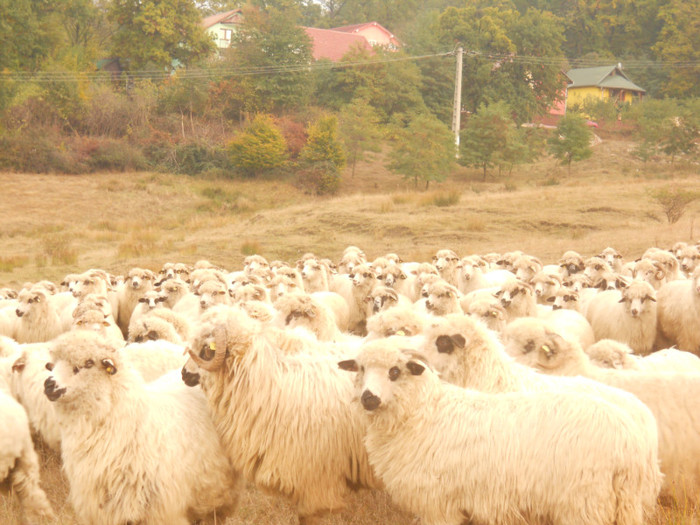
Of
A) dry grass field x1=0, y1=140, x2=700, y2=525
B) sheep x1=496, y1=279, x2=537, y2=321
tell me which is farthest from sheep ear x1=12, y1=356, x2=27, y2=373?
dry grass field x1=0, y1=140, x2=700, y2=525

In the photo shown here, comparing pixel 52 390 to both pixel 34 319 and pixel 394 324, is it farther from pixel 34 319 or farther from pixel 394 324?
pixel 34 319

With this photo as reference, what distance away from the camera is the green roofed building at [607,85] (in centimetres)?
7050

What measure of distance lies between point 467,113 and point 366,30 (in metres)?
24.0

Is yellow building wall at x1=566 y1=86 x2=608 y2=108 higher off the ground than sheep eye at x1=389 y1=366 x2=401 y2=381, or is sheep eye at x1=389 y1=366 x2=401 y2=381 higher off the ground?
sheep eye at x1=389 y1=366 x2=401 y2=381

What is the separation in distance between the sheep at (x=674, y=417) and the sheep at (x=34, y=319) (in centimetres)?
789

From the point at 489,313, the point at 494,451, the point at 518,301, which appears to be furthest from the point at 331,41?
the point at 494,451

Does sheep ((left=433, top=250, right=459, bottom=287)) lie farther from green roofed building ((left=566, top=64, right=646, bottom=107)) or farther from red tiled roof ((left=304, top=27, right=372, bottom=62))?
green roofed building ((left=566, top=64, right=646, bottom=107))

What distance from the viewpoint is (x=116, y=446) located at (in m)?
4.84

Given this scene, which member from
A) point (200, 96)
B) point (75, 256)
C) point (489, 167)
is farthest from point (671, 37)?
point (75, 256)

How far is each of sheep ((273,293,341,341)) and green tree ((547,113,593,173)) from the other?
37.7 metres

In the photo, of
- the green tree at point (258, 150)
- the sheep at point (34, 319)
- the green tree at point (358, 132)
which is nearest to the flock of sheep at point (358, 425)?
the sheep at point (34, 319)

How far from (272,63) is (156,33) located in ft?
32.6

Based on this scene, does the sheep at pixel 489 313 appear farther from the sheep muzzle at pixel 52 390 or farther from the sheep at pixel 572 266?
the sheep at pixel 572 266

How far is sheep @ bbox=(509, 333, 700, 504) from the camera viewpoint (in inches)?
206
